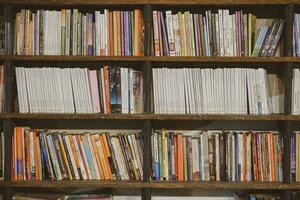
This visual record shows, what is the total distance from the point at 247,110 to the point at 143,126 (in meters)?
0.56

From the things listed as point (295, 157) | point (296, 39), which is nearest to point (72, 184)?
point (295, 157)

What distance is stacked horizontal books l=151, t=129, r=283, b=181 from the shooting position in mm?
1936

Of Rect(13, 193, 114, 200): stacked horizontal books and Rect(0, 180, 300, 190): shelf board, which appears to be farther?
Rect(13, 193, 114, 200): stacked horizontal books

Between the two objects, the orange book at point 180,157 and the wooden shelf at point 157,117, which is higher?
the wooden shelf at point 157,117

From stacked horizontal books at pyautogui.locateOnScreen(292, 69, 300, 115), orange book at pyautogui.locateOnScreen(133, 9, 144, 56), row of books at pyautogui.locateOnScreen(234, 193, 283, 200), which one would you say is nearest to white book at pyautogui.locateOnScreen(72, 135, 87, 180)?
orange book at pyautogui.locateOnScreen(133, 9, 144, 56)

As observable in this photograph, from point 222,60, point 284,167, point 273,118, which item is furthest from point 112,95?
point 284,167

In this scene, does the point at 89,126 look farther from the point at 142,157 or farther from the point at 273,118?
the point at 273,118

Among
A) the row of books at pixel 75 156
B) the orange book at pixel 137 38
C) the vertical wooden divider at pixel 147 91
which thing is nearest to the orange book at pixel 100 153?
the row of books at pixel 75 156

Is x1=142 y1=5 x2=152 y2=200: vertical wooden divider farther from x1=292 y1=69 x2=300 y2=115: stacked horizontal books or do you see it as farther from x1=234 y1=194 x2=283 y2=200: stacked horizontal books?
x1=292 y1=69 x2=300 y2=115: stacked horizontal books

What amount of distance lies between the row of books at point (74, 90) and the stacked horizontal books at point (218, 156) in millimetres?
290

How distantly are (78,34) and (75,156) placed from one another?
0.66 meters

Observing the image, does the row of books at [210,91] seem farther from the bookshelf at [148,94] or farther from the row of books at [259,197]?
the row of books at [259,197]

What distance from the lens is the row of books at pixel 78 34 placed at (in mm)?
1946

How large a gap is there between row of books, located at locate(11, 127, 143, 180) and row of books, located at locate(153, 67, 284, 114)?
0.30 m
